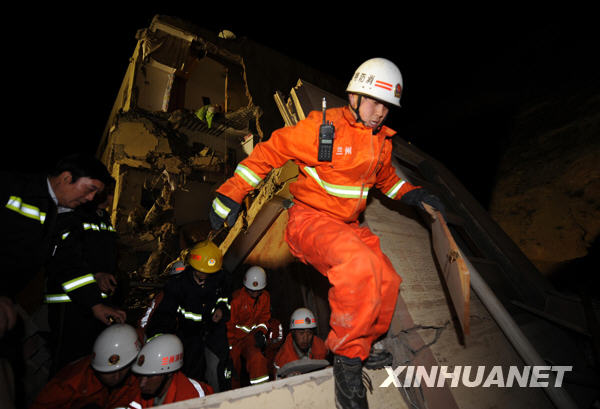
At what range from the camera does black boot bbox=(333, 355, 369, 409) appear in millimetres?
1396

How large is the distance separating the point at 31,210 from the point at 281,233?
146 inches

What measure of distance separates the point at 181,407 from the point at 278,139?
5.70 ft

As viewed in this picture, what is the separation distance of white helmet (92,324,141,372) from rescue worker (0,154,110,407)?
626mm

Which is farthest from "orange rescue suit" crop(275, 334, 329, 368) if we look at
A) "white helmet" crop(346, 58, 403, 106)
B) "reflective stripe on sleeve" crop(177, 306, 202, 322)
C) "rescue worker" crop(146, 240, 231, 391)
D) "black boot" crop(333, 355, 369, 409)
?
"white helmet" crop(346, 58, 403, 106)

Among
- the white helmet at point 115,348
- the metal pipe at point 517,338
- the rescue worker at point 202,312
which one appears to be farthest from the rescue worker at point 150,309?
the metal pipe at point 517,338

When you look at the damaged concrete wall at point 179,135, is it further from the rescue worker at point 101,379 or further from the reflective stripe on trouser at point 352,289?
the reflective stripe on trouser at point 352,289

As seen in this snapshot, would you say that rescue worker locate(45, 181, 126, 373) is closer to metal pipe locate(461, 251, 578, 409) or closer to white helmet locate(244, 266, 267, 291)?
white helmet locate(244, 266, 267, 291)

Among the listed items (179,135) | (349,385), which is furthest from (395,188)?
(179,135)

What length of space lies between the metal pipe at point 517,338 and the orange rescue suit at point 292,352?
7.87 ft

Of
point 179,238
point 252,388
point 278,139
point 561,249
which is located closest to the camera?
point 252,388

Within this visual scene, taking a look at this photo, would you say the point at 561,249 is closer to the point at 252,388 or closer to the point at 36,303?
the point at 252,388

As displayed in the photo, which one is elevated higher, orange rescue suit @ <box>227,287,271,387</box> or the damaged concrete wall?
the damaged concrete wall

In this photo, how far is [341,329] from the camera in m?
1.43

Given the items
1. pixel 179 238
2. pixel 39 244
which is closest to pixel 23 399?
pixel 39 244
